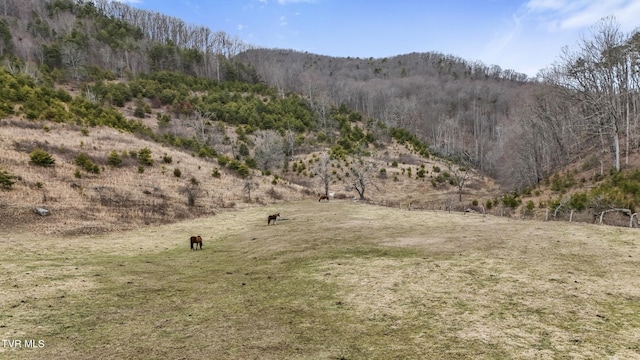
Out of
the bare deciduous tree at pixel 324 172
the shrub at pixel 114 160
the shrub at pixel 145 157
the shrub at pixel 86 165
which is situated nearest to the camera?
the shrub at pixel 86 165

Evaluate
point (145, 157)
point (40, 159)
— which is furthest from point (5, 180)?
point (145, 157)

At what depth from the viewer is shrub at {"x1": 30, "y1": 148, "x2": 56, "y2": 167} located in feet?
89.1

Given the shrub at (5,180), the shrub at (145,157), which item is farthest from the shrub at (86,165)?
the shrub at (5,180)

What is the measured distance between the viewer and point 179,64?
3959 inches

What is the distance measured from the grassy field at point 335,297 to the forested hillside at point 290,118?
447 inches

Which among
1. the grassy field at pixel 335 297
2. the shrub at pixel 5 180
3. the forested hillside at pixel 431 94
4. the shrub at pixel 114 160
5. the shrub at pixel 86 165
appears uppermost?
the forested hillside at pixel 431 94

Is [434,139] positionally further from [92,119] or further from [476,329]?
[476,329]

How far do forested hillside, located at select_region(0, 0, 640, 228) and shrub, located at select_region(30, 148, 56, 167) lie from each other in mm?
212

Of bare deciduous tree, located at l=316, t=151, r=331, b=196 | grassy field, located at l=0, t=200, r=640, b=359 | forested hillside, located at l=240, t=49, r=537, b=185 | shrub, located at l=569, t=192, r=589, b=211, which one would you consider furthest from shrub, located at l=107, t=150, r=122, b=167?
forested hillside, located at l=240, t=49, r=537, b=185

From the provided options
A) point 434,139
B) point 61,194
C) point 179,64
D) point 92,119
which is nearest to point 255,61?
point 179,64

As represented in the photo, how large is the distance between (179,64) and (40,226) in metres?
93.8

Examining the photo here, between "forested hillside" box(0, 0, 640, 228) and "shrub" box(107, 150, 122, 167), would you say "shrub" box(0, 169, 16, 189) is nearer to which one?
"forested hillside" box(0, 0, 640, 228)

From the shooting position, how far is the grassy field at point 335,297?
22.9ft

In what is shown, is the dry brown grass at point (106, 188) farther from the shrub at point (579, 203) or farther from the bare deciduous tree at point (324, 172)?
the shrub at point (579, 203)
